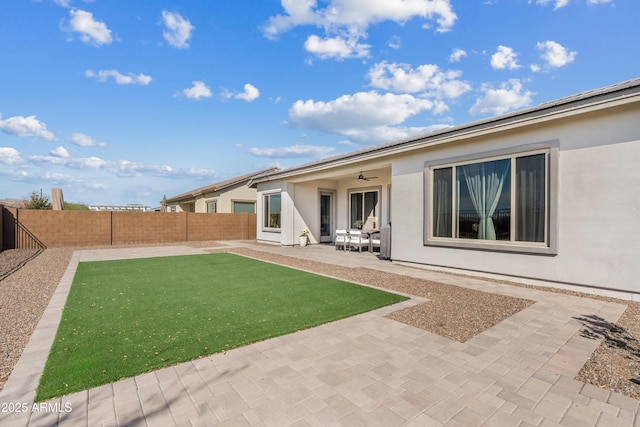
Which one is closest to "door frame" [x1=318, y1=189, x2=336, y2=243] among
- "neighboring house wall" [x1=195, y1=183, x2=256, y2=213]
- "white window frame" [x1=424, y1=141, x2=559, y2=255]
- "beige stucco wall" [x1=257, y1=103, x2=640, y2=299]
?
"white window frame" [x1=424, y1=141, x2=559, y2=255]

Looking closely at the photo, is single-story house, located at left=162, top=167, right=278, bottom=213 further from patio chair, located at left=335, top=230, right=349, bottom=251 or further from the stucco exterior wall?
the stucco exterior wall

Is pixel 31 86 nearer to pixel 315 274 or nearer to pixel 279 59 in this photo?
pixel 279 59

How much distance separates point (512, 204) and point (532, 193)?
42 centimetres

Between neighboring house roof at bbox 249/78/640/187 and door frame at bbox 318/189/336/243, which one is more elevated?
neighboring house roof at bbox 249/78/640/187

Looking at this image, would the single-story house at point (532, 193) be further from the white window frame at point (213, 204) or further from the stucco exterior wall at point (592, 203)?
the white window frame at point (213, 204)

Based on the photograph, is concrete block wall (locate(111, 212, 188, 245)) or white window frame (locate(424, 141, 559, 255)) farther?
concrete block wall (locate(111, 212, 188, 245))

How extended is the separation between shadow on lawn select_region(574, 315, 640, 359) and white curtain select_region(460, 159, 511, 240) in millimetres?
2899

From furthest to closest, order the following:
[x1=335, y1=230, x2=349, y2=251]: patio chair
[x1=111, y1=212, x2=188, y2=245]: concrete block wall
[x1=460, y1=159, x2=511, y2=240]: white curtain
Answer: [x1=111, y1=212, x2=188, y2=245]: concrete block wall, [x1=335, y1=230, x2=349, y2=251]: patio chair, [x1=460, y1=159, x2=511, y2=240]: white curtain

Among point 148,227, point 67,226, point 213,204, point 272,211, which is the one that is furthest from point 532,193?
point 213,204

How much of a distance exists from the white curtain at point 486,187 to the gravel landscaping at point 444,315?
68.9 inches

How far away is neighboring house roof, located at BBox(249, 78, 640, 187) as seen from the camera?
506 centimetres

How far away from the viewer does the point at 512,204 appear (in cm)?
658

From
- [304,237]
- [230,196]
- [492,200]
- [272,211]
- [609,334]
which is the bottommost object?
[609,334]

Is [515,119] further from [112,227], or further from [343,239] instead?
[112,227]
